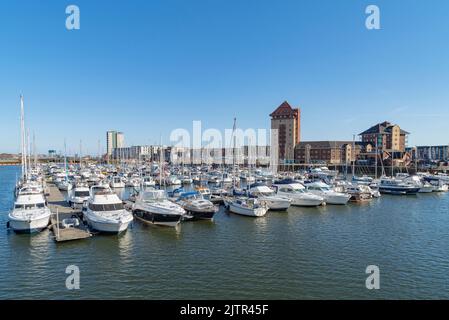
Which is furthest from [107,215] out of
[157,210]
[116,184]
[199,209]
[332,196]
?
→ [116,184]

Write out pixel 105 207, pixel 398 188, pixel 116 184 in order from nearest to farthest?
pixel 105 207
pixel 398 188
pixel 116 184

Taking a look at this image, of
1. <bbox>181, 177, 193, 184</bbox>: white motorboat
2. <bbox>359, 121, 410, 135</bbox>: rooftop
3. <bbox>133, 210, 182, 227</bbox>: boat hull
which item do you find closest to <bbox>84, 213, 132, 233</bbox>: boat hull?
<bbox>133, 210, 182, 227</bbox>: boat hull

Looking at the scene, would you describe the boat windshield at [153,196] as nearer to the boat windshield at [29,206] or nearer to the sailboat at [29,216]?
the sailboat at [29,216]

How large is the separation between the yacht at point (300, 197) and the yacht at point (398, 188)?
25.2 metres

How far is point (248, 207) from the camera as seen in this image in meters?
35.8

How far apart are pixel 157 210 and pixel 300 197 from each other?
22.2 metres

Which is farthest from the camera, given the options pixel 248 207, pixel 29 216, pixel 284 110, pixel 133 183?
pixel 284 110

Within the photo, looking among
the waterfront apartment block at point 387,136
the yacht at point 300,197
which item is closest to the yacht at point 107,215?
the yacht at point 300,197

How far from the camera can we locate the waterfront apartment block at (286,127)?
155625 millimetres

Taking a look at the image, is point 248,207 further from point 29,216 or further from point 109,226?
point 29,216

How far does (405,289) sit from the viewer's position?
17281 mm

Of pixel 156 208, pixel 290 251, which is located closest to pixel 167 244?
pixel 156 208

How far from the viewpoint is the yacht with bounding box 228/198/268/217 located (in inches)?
1393
